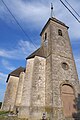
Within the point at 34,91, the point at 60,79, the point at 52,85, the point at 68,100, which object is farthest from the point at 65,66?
the point at 34,91

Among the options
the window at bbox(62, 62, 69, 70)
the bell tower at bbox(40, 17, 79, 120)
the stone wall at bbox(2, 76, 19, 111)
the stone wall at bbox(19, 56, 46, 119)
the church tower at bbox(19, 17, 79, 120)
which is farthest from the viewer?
the stone wall at bbox(2, 76, 19, 111)

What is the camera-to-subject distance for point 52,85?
41.8 feet

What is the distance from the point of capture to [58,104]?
12.1 m

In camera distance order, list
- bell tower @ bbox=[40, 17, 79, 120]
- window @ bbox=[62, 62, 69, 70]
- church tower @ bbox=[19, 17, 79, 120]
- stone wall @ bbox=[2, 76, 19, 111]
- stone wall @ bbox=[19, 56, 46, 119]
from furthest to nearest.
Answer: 1. stone wall @ bbox=[2, 76, 19, 111]
2. window @ bbox=[62, 62, 69, 70]
3. stone wall @ bbox=[19, 56, 46, 119]
4. church tower @ bbox=[19, 17, 79, 120]
5. bell tower @ bbox=[40, 17, 79, 120]

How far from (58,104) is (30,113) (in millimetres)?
3073

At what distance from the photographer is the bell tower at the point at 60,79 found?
12141 millimetres

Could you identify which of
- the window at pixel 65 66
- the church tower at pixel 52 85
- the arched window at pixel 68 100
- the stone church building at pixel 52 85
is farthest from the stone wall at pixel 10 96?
the window at pixel 65 66

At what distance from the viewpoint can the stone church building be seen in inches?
484

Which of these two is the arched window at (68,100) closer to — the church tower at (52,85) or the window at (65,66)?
the church tower at (52,85)

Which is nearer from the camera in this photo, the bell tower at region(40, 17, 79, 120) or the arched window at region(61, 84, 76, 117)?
the bell tower at region(40, 17, 79, 120)

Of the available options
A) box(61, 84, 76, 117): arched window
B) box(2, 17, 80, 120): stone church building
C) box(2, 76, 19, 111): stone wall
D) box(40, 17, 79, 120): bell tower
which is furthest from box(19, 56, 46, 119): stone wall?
box(2, 76, 19, 111): stone wall

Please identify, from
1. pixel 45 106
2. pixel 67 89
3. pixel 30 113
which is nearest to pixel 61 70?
pixel 67 89

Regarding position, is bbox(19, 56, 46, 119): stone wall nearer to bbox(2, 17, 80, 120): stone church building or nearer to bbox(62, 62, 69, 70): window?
bbox(2, 17, 80, 120): stone church building

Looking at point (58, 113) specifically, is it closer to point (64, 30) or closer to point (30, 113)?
point (30, 113)
